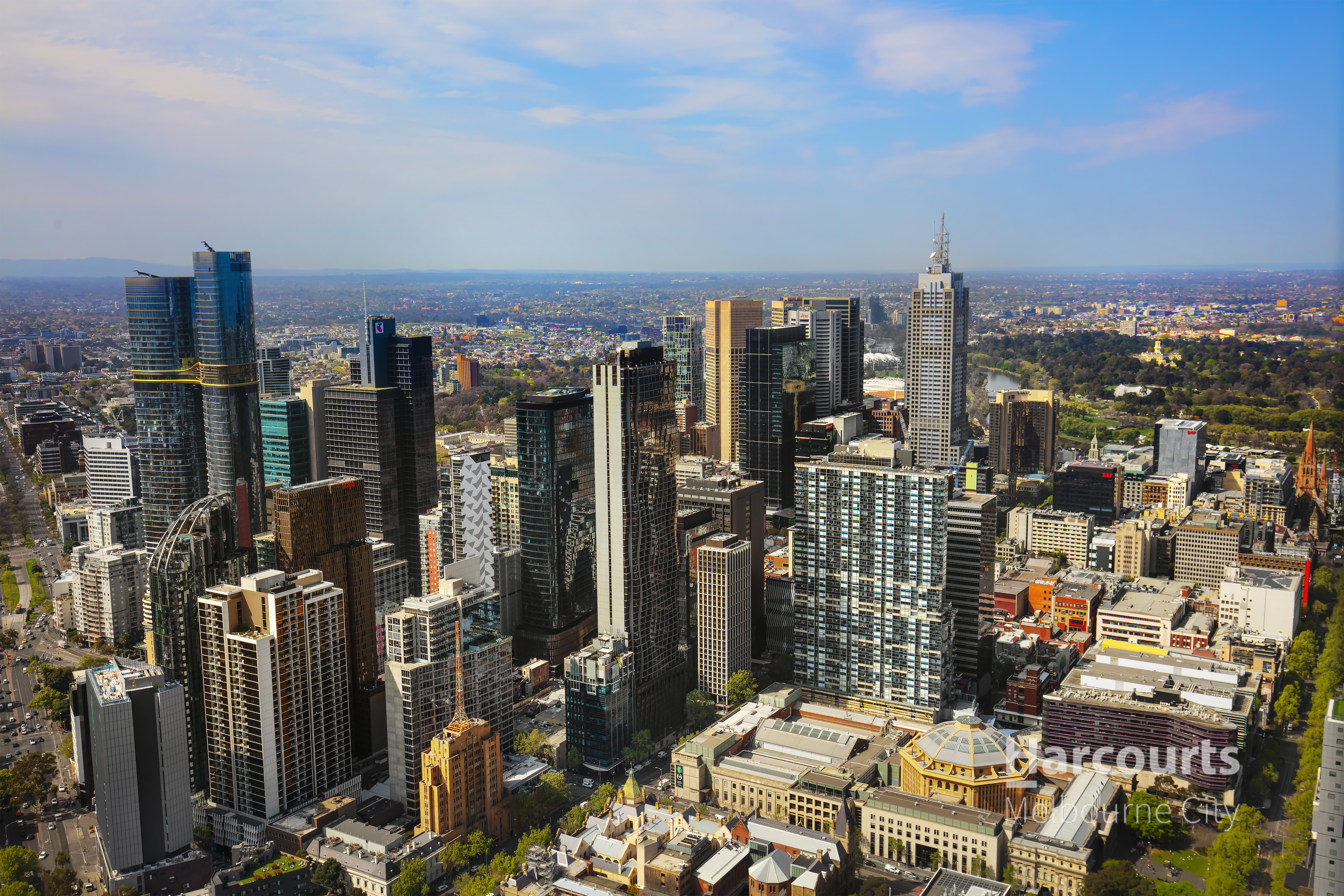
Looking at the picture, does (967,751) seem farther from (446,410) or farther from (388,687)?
(446,410)

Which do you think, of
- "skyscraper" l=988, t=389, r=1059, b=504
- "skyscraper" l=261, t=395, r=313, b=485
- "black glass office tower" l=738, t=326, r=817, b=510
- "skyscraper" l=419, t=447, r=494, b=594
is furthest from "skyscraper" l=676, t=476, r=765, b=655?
"skyscraper" l=988, t=389, r=1059, b=504

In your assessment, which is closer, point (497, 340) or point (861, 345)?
point (861, 345)

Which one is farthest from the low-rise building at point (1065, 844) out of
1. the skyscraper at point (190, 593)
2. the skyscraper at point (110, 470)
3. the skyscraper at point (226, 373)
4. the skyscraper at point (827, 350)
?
the skyscraper at point (110, 470)

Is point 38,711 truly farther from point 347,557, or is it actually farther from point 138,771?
point 138,771

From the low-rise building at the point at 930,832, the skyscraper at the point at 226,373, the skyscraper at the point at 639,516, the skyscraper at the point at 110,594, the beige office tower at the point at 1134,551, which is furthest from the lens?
the beige office tower at the point at 1134,551

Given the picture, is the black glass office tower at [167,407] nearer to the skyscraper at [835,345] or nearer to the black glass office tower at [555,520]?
the black glass office tower at [555,520]

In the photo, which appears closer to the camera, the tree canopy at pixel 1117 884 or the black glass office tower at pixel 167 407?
the tree canopy at pixel 1117 884

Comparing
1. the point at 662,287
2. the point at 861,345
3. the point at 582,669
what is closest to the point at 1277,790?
the point at 582,669

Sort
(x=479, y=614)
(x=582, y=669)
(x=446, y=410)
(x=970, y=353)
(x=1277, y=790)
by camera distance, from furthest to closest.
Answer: (x=970, y=353) → (x=446, y=410) → (x=479, y=614) → (x=582, y=669) → (x=1277, y=790)
